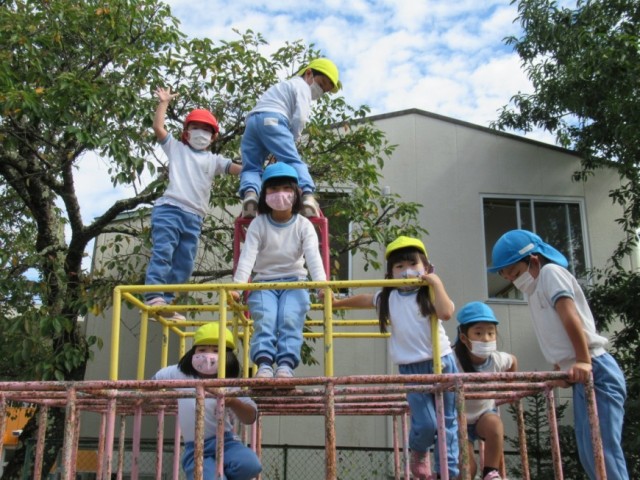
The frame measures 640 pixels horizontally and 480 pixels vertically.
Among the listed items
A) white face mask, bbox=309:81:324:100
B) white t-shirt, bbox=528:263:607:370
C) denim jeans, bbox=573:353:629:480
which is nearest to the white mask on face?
white t-shirt, bbox=528:263:607:370

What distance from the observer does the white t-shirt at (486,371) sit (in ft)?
14.3

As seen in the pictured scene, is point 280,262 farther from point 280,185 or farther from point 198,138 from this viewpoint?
point 198,138

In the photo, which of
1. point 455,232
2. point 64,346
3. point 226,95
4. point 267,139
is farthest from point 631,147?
Answer: point 64,346

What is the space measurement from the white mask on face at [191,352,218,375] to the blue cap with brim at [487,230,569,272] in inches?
64.9

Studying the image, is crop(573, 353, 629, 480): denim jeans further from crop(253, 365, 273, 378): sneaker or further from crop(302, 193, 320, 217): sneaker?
crop(302, 193, 320, 217): sneaker

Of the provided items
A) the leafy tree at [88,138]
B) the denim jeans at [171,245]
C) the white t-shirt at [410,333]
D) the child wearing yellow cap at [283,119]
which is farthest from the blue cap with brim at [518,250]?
the leafy tree at [88,138]

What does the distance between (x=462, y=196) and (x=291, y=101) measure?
6546mm

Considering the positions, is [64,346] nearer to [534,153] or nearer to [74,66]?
[74,66]

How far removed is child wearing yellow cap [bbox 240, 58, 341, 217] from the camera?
480 cm

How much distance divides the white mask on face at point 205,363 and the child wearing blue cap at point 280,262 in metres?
0.30

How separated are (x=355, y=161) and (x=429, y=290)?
5313 millimetres

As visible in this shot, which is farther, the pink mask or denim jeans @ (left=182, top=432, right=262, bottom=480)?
the pink mask

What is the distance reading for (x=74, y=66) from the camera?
8.00 meters

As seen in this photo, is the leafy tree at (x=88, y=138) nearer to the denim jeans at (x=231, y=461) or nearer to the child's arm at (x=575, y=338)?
the denim jeans at (x=231, y=461)
